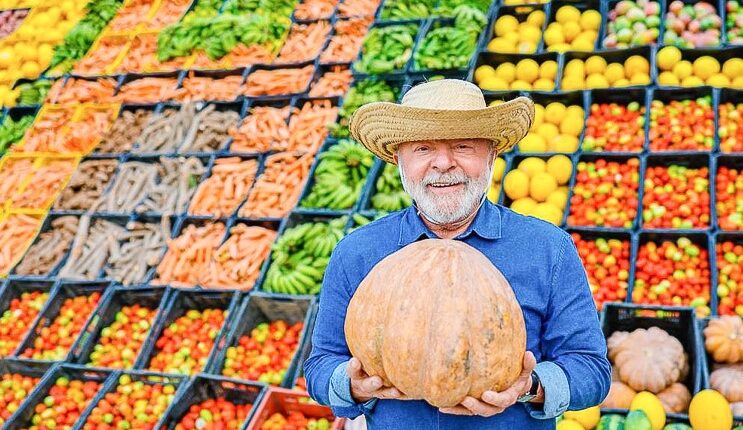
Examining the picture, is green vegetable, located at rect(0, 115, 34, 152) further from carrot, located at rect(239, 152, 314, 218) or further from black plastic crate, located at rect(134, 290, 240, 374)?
black plastic crate, located at rect(134, 290, 240, 374)

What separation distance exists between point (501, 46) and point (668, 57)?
1470 millimetres

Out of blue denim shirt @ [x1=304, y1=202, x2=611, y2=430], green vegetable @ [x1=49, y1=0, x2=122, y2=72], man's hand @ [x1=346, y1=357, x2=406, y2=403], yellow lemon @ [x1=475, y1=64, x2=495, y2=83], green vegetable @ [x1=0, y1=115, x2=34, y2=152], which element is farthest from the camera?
green vegetable @ [x1=49, y1=0, x2=122, y2=72]

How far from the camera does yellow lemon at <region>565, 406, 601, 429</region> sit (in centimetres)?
287

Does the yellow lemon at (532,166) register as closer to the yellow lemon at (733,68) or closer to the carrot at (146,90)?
the yellow lemon at (733,68)

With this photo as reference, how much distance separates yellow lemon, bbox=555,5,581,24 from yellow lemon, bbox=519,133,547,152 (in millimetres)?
1695

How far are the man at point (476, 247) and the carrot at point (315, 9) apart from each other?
5742 mm

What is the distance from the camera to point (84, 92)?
6992mm

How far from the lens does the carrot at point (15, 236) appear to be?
540cm

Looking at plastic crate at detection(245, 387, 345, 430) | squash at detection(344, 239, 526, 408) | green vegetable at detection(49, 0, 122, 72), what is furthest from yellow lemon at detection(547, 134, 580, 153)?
green vegetable at detection(49, 0, 122, 72)

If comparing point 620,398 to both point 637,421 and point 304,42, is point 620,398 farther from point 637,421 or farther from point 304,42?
point 304,42

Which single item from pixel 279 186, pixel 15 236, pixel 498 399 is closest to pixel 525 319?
pixel 498 399

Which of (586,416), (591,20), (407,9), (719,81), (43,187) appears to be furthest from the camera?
(407,9)

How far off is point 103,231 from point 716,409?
4.73 m

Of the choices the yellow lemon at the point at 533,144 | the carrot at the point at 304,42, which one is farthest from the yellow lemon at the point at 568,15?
the carrot at the point at 304,42
